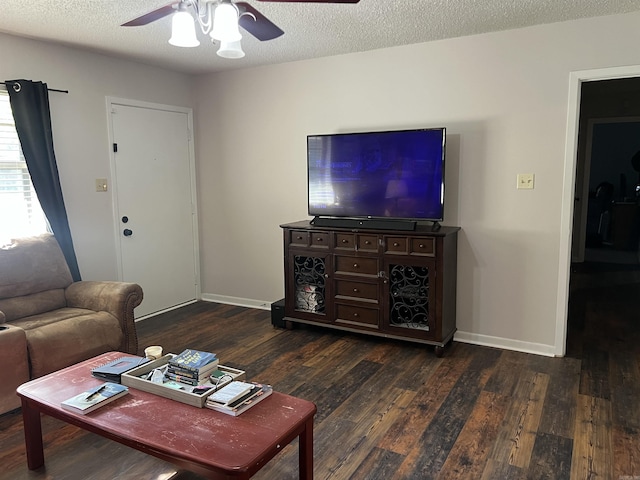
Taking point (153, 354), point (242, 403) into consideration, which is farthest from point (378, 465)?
point (153, 354)

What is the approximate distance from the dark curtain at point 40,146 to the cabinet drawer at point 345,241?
2134mm

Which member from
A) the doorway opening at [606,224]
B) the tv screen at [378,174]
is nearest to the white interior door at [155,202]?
the tv screen at [378,174]

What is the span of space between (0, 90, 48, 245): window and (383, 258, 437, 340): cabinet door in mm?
2730

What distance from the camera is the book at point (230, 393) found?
195 cm

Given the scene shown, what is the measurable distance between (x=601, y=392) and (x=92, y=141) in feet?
13.9

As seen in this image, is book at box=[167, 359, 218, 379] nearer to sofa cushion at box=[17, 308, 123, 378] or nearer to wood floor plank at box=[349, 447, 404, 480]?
wood floor plank at box=[349, 447, 404, 480]

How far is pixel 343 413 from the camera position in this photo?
277 centimetres

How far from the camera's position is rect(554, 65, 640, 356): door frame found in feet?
10.7

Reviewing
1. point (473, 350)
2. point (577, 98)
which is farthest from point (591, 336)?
point (577, 98)

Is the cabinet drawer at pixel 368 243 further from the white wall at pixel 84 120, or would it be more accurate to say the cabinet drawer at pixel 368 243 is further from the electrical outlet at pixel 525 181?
the white wall at pixel 84 120

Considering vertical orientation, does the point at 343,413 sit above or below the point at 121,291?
below

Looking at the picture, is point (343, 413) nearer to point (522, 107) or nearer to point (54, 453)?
point (54, 453)

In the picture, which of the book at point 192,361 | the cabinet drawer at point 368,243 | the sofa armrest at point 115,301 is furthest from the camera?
the cabinet drawer at point 368,243

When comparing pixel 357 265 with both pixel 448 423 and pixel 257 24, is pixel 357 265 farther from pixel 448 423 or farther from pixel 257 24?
pixel 257 24
